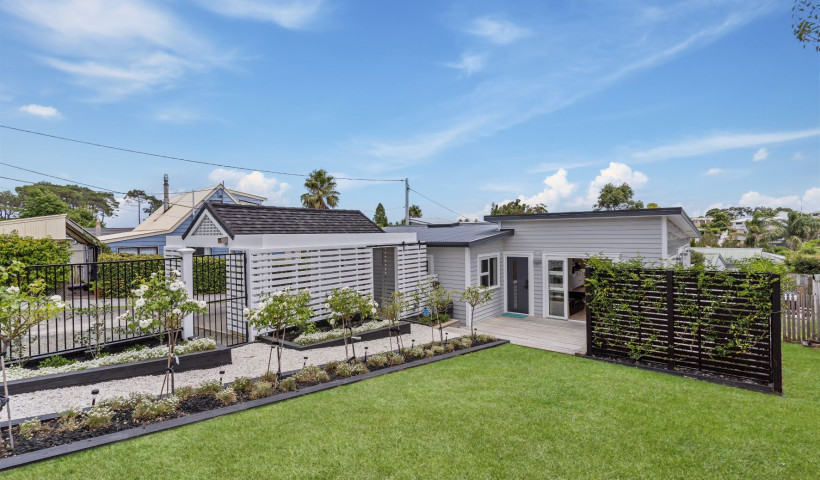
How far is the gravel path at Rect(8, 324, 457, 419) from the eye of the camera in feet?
16.1

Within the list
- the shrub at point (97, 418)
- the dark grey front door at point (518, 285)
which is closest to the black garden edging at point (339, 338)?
the shrub at point (97, 418)

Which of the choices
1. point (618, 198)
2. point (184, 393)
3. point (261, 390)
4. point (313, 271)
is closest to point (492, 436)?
point (261, 390)

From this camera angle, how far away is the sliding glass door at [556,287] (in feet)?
38.2

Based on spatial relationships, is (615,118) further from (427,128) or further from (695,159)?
(427,128)

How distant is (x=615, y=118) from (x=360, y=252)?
15.5 m

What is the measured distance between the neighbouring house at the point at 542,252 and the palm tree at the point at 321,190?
21.8m

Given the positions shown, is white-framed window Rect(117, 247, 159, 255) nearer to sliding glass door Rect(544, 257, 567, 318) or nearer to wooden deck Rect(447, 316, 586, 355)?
wooden deck Rect(447, 316, 586, 355)

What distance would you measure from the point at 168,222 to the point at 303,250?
20639mm

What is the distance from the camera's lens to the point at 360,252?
34.9 feet

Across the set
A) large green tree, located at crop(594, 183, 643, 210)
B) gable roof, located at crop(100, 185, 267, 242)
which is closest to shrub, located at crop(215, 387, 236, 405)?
gable roof, located at crop(100, 185, 267, 242)

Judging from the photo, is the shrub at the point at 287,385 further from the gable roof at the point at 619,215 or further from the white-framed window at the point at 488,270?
the gable roof at the point at 619,215

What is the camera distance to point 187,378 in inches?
247

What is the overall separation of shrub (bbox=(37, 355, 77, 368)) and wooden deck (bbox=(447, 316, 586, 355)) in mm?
7863

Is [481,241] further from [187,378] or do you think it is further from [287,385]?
[187,378]
